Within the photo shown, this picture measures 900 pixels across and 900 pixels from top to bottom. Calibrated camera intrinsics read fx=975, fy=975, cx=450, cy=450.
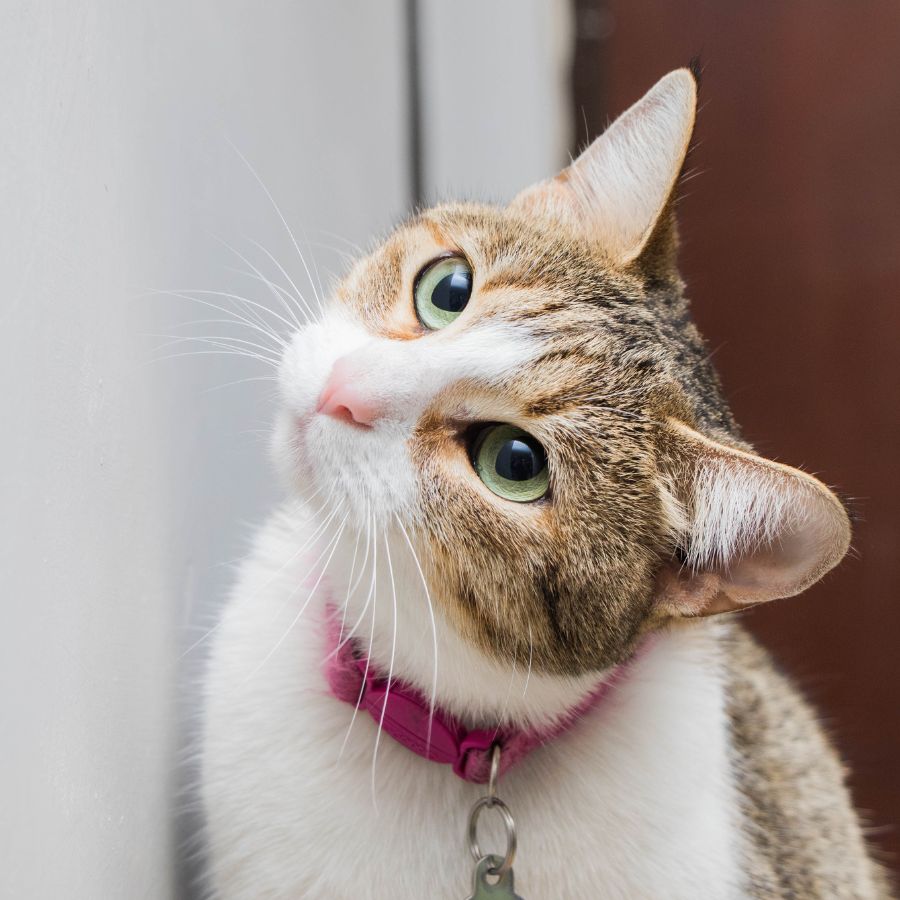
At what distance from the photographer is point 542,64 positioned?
7.09ft

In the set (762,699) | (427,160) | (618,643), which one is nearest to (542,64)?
(427,160)

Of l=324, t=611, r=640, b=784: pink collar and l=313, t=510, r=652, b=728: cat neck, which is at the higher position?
l=313, t=510, r=652, b=728: cat neck

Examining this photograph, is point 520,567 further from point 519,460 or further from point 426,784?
point 426,784

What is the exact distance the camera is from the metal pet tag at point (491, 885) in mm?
790

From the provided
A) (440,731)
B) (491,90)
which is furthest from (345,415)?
(491,90)

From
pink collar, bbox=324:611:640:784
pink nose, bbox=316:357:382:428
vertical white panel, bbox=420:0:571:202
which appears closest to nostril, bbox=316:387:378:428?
pink nose, bbox=316:357:382:428

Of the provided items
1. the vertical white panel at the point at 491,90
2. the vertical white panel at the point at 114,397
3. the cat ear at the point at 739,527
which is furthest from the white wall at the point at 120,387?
the vertical white panel at the point at 491,90

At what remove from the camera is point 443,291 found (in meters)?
0.91

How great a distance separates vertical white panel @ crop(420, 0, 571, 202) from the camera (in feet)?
6.72

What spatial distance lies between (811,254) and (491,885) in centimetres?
172

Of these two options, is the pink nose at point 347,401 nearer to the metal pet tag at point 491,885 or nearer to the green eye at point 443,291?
the green eye at point 443,291

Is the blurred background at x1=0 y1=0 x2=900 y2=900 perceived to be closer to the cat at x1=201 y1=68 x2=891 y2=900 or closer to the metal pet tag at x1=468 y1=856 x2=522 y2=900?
the cat at x1=201 y1=68 x2=891 y2=900

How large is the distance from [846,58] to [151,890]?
6.69 ft

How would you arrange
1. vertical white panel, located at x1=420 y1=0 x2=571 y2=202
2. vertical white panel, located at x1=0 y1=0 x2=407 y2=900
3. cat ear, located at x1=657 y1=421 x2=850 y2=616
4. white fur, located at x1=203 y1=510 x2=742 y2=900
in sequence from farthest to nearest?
vertical white panel, located at x1=420 y1=0 x2=571 y2=202 < white fur, located at x1=203 y1=510 x2=742 y2=900 < cat ear, located at x1=657 y1=421 x2=850 y2=616 < vertical white panel, located at x1=0 y1=0 x2=407 y2=900
